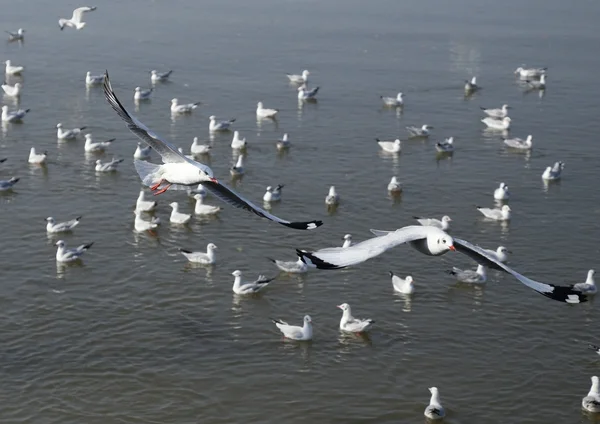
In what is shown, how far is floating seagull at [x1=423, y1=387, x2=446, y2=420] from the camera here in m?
22.6

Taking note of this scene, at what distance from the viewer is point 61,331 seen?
26.2 meters

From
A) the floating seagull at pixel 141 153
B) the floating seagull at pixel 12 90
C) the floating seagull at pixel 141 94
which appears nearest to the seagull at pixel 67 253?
the floating seagull at pixel 141 153

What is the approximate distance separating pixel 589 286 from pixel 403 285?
5.00 m

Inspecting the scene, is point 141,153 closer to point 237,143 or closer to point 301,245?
point 237,143

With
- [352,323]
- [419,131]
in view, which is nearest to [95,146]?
[419,131]

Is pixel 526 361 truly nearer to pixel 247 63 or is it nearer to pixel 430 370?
pixel 430 370

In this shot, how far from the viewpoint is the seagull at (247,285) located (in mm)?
28469

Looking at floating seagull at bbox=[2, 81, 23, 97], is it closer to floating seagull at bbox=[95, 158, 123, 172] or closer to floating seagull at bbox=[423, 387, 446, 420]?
floating seagull at bbox=[95, 158, 123, 172]

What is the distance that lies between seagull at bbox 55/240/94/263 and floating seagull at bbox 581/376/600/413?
569 inches

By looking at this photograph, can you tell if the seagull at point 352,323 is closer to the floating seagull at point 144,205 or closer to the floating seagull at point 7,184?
the floating seagull at point 144,205

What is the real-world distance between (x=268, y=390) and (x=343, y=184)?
48.8ft

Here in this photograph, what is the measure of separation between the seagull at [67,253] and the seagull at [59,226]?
1770 millimetres

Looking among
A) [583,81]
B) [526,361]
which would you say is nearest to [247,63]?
[583,81]

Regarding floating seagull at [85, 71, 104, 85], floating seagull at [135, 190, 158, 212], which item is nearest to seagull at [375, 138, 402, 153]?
floating seagull at [135, 190, 158, 212]
